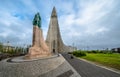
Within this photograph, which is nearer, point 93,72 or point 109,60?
point 93,72

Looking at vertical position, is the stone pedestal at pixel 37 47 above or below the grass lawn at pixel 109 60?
above

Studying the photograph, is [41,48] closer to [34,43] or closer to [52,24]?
[34,43]

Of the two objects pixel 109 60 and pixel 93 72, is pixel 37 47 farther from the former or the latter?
pixel 109 60

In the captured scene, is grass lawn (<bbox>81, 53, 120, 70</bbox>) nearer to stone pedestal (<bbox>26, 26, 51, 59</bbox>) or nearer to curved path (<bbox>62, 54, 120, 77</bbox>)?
curved path (<bbox>62, 54, 120, 77</bbox>)

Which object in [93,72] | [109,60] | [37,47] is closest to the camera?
[93,72]

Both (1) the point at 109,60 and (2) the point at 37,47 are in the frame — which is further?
(1) the point at 109,60

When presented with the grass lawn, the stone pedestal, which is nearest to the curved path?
the grass lawn

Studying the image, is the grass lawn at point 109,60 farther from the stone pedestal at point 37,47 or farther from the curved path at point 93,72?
the stone pedestal at point 37,47

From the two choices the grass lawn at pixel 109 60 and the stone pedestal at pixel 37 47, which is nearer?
the stone pedestal at pixel 37 47

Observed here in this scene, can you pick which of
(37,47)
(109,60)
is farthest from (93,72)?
(109,60)

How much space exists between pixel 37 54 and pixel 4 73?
6.40 m

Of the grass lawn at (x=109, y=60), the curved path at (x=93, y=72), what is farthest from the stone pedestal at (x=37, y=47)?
the grass lawn at (x=109, y=60)

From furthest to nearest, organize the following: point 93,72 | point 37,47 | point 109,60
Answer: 1. point 109,60
2. point 37,47
3. point 93,72

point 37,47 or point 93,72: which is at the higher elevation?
point 37,47
